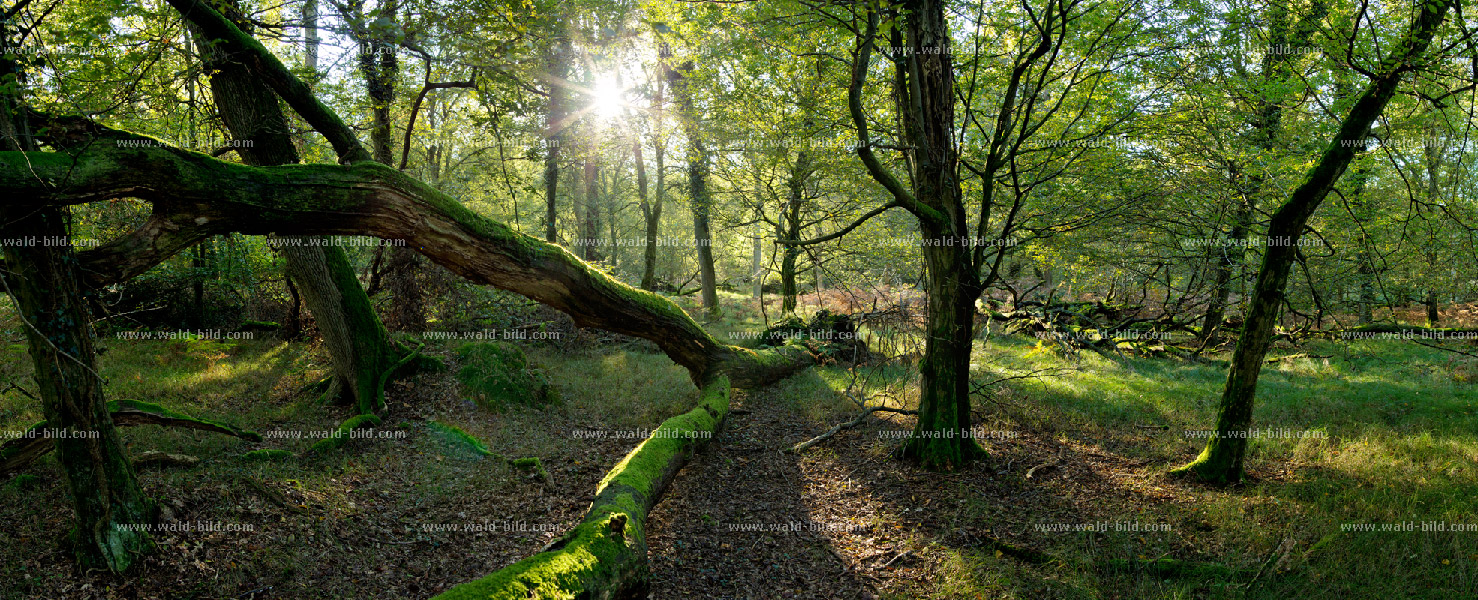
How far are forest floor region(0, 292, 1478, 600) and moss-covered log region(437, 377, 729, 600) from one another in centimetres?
43

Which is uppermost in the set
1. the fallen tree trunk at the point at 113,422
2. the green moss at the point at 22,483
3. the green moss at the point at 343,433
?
the fallen tree trunk at the point at 113,422

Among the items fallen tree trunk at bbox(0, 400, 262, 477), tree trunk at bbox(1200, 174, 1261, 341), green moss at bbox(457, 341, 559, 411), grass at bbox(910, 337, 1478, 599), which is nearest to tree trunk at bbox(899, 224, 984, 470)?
grass at bbox(910, 337, 1478, 599)

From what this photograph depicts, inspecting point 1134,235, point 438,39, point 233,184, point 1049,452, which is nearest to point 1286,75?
point 1134,235

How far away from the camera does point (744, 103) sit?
53.4 feet

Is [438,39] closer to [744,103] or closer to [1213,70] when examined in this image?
[744,103]

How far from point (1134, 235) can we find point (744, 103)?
9.89 metres

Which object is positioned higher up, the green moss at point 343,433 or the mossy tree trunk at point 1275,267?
the mossy tree trunk at point 1275,267

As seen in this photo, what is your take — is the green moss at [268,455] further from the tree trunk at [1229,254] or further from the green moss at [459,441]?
the tree trunk at [1229,254]

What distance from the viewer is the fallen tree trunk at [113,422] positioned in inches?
193

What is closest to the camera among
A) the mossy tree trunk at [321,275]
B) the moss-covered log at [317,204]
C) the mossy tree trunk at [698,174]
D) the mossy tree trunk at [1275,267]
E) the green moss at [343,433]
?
the moss-covered log at [317,204]

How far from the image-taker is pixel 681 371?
13141mm

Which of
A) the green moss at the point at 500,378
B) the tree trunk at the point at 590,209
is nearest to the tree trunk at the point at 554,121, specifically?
the tree trunk at the point at 590,209

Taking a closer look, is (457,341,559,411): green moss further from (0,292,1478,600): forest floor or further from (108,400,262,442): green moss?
(108,400,262,442): green moss

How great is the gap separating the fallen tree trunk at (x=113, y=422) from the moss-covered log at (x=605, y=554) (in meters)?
3.60
